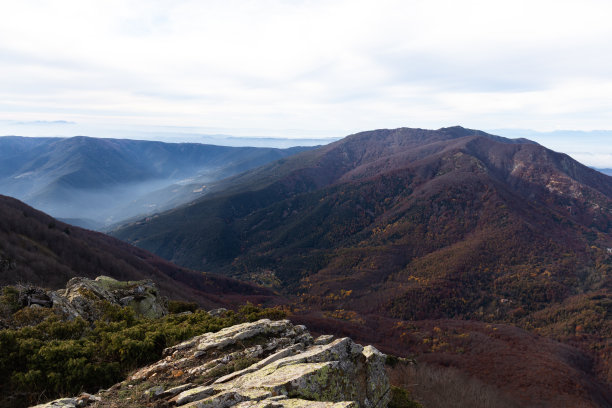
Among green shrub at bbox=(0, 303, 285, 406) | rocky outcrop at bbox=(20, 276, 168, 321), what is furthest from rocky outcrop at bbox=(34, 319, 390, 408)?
rocky outcrop at bbox=(20, 276, 168, 321)

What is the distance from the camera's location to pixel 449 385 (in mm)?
69625

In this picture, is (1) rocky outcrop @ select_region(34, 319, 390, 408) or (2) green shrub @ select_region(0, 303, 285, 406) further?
(2) green shrub @ select_region(0, 303, 285, 406)

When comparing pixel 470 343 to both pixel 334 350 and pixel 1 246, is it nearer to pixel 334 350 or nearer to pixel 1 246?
pixel 334 350

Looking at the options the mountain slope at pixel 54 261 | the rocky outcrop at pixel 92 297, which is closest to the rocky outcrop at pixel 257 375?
the rocky outcrop at pixel 92 297

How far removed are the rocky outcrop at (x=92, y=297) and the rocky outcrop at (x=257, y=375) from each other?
11.9 meters

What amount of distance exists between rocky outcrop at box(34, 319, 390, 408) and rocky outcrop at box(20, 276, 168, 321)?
11.9 m

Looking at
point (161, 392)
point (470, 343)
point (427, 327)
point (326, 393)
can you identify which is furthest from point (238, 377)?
point (427, 327)

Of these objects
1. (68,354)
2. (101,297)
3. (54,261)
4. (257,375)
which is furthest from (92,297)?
(54,261)

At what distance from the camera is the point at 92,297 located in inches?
1013

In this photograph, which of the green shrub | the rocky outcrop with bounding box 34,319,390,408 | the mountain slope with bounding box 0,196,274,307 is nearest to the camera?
the rocky outcrop with bounding box 34,319,390,408

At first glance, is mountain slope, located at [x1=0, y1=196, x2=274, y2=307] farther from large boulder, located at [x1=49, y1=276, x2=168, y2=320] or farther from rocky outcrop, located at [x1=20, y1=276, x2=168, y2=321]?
rocky outcrop, located at [x1=20, y1=276, x2=168, y2=321]

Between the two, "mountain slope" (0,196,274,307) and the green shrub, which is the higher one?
the green shrub

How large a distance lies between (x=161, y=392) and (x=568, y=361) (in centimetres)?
16177

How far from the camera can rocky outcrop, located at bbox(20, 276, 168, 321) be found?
72.0 feet
